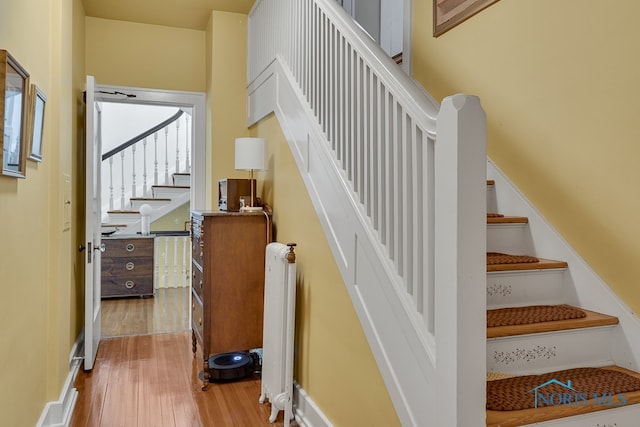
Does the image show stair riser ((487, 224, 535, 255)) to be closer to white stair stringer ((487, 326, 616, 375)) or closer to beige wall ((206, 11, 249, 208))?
white stair stringer ((487, 326, 616, 375))

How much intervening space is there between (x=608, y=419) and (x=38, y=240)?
8.27 ft

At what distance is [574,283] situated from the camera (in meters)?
2.00

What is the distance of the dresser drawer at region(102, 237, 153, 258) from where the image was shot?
225 inches

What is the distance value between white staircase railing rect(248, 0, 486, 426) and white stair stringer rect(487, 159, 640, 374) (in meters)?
0.58

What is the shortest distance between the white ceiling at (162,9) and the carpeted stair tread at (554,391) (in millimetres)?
3720

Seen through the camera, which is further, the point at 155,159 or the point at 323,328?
the point at 155,159

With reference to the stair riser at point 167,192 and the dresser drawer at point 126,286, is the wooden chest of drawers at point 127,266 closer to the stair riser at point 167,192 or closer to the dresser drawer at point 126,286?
the dresser drawer at point 126,286

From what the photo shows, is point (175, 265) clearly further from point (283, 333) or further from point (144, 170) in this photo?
point (283, 333)

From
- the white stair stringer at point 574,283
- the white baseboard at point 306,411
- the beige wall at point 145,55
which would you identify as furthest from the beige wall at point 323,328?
the beige wall at point 145,55

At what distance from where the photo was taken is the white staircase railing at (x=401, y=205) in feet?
4.05

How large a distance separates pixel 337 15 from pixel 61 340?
2367 millimetres

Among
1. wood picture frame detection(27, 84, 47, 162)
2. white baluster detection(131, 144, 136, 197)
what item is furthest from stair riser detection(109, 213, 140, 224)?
wood picture frame detection(27, 84, 47, 162)

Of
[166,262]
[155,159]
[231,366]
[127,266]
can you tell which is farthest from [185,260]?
[231,366]

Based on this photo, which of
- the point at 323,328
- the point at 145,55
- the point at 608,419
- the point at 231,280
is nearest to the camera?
the point at 608,419
